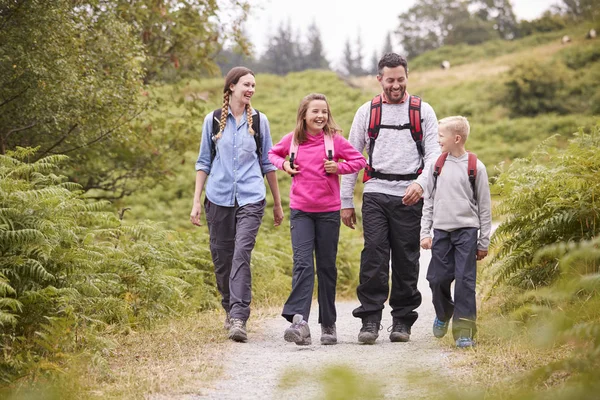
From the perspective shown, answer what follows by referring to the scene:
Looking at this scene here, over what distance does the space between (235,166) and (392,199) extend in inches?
60.9

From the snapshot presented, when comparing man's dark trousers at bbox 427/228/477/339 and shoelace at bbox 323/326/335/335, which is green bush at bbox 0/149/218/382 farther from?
man's dark trousers at bbox 427/228/477/339

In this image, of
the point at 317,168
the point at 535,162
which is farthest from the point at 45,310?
the point at 535,162

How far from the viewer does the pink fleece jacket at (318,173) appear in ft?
21.8

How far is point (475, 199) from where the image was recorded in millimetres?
6312

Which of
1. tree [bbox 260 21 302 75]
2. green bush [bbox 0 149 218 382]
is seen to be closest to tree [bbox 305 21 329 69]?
tree [bbox 260 21 302 75]

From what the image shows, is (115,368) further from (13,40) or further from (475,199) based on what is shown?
(13,40)

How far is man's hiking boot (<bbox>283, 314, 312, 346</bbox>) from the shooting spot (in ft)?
21.1

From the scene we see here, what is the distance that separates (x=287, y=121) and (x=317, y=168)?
28.1 m

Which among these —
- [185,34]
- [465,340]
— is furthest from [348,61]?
[465,340]

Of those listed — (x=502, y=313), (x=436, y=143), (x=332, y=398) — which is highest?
(x=436, y=143)

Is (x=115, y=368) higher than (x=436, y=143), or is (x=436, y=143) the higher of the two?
(x=436, y=143)

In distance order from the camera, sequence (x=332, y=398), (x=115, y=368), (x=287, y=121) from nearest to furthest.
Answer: (x=332, y=398)
(x=115, y=368)
(x=287, y=121)

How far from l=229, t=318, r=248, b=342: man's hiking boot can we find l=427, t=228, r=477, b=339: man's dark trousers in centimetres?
175

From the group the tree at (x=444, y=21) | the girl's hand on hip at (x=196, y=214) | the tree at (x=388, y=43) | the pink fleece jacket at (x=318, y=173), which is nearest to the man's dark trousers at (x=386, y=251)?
the pink fleece jacket at (x=318, y=173)
